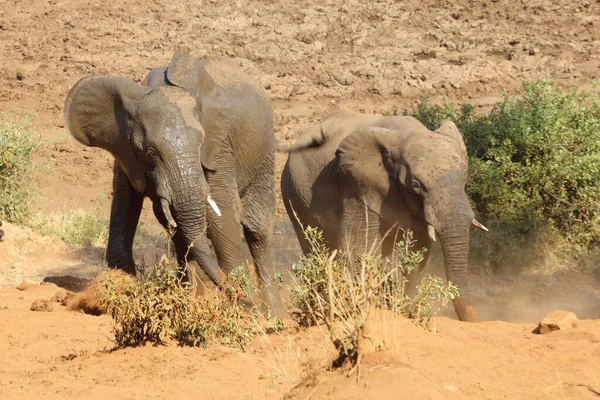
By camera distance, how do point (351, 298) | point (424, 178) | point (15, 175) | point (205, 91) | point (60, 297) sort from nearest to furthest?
point (351, 298) → point (424, 178) → point (205, 91) → point (60, 297) → point (15, 175)

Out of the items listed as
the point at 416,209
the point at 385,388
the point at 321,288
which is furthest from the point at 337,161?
the point at 385,388

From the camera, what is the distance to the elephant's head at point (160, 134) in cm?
738

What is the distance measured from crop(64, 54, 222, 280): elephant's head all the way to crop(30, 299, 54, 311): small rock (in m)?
1.24

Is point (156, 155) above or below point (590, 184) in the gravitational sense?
above

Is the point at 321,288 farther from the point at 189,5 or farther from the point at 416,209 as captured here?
the point at 189,5

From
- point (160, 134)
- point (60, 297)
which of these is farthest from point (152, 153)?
point (60, 297)

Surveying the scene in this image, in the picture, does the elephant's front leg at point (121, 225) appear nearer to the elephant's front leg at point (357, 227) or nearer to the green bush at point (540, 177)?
the elephant's front leg at point (357, 227)

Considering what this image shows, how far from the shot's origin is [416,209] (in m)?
8.21

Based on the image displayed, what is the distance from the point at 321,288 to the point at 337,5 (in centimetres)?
1384

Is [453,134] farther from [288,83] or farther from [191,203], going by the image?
[288,83]

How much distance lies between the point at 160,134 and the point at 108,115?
858 mm

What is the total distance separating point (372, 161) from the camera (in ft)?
28.2

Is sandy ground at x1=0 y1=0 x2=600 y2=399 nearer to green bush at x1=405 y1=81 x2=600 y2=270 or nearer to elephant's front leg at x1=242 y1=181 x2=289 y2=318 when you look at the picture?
green bush at x1=405 y1=81 x2=600 y2=270

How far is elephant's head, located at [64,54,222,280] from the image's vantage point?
7379mm
